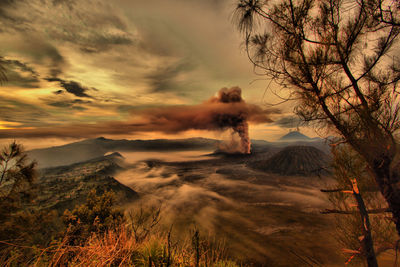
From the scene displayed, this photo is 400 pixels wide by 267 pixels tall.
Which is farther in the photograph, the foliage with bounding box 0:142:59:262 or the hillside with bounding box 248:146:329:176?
the hillside with bounding box 248:146:329:176

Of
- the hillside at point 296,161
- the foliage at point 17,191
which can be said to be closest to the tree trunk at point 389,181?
the foliage at point 17,191

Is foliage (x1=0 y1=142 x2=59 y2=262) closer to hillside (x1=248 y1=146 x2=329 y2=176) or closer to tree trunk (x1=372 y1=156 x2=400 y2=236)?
tree trunk (x1=372 y1=156 x2=400 y2=236)

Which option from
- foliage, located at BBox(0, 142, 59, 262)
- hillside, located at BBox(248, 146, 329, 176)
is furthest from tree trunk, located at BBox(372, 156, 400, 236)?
hillside, located at BBox(248, 146, 329, 176)

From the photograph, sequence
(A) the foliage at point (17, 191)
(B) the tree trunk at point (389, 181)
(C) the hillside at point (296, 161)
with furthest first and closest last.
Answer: (C) the hillside at point (296, 161) → (A) the foliage at point (17, 191) → (B) the tree trunk at point (389, 181)

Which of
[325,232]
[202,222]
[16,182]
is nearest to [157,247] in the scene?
[16,182]

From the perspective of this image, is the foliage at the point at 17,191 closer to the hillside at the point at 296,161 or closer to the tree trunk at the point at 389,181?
the tree trunk at the point at 389,181

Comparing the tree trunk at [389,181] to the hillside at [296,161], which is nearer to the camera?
the tree trunk at [389,181]

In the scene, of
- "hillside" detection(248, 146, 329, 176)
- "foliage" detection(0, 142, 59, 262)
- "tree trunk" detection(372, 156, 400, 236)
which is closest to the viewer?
"tree trunk" detection(372, 156, 400, 236)

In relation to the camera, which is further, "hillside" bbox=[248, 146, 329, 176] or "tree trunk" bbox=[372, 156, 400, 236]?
"hillside" bbox=[248, 146, 329, 176]

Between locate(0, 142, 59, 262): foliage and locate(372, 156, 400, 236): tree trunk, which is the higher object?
locate(372, 156, 400, 236): tree trunk

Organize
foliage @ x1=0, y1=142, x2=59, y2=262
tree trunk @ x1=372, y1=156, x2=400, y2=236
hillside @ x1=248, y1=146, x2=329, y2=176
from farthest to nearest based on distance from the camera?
hillside @ x1=248, y1=146, x2=329, y2=176, foliage @ x1=0, y1=142, x2=59, y2=262, tree trunk @ x1=372, y1=156, x2=400, y2=236

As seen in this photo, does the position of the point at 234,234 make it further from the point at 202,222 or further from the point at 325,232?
the point at 325,232

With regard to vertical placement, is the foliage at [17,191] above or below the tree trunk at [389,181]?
below
